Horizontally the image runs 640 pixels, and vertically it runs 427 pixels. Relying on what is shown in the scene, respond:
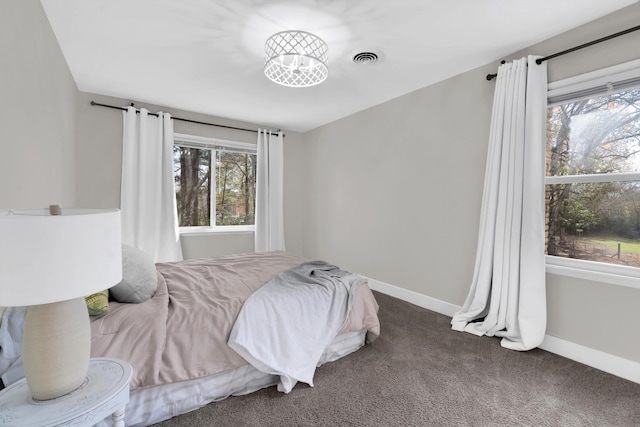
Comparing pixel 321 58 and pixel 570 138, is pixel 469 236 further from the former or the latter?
pixel 321 58

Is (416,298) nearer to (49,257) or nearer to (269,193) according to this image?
(269,193)

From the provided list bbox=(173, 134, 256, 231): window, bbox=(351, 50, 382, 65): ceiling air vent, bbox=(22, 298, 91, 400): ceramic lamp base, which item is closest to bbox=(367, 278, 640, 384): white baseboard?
bbox=(351, 50, 382, 65): ceiling air vent

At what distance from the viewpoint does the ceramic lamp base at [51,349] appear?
3.05 feet

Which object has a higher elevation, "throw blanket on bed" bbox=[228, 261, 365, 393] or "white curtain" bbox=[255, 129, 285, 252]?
"white curtain" bbox=[255, 129, 285, 252]

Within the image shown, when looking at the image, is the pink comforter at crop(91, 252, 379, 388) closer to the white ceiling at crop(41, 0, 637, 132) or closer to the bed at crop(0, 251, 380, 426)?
the bed at crop(0, 251, 380, 426)

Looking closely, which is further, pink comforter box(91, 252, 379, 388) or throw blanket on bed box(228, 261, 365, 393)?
throw blanket on bed box(228, 261, 365, 393)

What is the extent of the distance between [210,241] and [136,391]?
2958 millimetres

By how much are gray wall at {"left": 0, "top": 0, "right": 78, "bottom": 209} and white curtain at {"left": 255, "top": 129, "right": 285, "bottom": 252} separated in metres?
2.44

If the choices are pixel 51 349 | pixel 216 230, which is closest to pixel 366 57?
pixel 51 349

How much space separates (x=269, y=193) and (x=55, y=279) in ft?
12.9

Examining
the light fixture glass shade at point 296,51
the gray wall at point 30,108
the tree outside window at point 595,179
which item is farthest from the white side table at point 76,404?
the tree outside window at point 595,179

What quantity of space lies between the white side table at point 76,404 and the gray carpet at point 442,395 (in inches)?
25.3

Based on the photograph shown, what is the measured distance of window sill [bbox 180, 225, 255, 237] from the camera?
4148 mm

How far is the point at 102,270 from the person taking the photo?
0.93 meters
